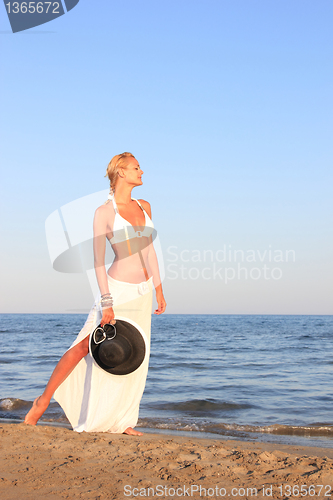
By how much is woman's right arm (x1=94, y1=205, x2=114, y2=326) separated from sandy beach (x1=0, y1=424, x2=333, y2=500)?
1.01 metres

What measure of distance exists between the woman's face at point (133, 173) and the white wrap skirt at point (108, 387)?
0.91m

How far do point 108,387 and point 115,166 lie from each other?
1990 mm

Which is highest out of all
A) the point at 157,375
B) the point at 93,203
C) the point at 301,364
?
the point at 93,203

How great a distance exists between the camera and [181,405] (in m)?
6.45

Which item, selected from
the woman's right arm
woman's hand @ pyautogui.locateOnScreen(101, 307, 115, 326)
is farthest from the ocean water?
the woman's right arm

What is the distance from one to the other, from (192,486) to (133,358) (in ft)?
4.23

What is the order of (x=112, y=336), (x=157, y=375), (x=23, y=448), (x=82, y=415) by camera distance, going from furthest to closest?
(x=157, y=375)
(x=82, y=415)
(x=112, y=336)
(x=23, y=448)

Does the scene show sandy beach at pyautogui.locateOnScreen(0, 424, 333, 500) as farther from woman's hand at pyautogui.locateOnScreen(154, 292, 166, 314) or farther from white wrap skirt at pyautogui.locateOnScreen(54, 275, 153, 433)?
woman's hand at pyautogui.locateOnScreen(154, 292, 166, 314)

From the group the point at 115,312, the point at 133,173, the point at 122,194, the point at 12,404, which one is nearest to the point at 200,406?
the point at 12,404

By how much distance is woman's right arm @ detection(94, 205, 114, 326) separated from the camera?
3467 millimetres

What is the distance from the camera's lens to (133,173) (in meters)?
3.71

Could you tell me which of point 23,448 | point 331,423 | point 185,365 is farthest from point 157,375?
point 23,448

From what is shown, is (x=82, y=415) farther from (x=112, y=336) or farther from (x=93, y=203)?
(x=93, y=203)

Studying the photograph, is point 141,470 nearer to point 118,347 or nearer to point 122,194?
point 118,347
